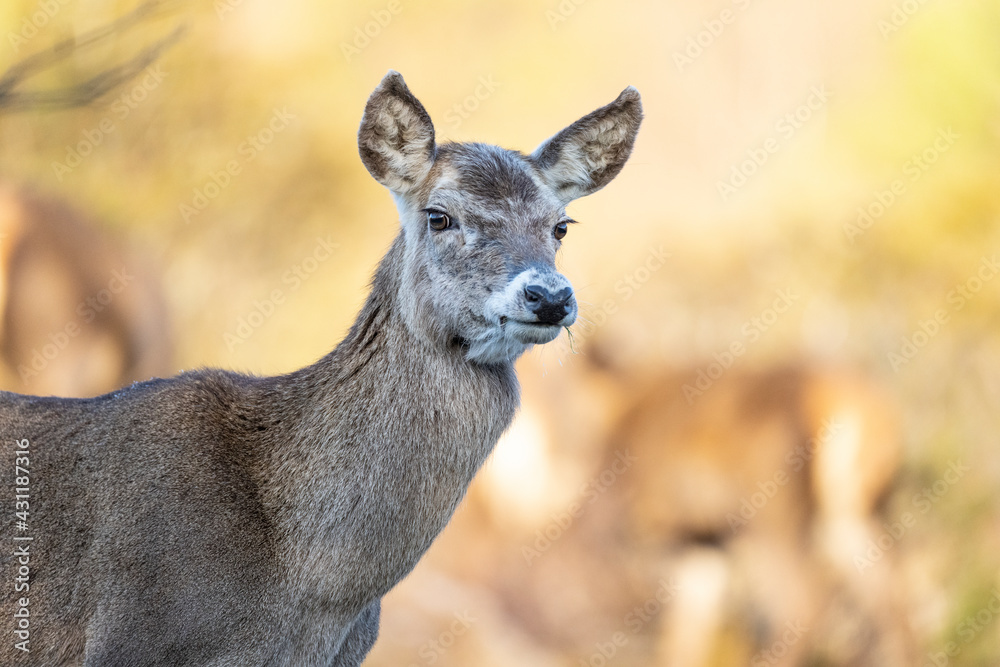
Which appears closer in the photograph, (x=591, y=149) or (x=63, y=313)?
(x=591, y=149)

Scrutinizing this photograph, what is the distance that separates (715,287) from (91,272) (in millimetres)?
11878

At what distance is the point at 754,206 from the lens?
2191 cm
